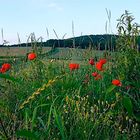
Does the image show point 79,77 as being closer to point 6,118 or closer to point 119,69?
point 119,69

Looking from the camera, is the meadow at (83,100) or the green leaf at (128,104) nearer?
the meadow at (83,100)

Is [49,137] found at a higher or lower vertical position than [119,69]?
lower

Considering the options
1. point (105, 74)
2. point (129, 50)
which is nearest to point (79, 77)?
point (105, 74)

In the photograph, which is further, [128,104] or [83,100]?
[83,100]

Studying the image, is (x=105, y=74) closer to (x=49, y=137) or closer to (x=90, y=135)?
(x=90, y=135)

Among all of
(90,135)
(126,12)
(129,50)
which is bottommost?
(90,135)

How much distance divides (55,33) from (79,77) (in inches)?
34.3

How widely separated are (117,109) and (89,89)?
2.41 ft

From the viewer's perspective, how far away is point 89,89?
17.1ft

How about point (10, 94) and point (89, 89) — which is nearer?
point (10, 94)

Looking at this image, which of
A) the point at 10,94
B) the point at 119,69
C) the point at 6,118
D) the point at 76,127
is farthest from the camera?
the point at 119,69

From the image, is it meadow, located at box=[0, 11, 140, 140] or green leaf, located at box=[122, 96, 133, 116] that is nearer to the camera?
meadow, located at box=[0, 11, 140, 140]

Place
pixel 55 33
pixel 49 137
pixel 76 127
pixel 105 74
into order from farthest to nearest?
1. pixel 55 33
2. pixel 105 74
3. pixel 76 127
4. pixel 49 137

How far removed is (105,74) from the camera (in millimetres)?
5824
